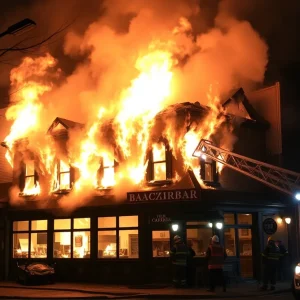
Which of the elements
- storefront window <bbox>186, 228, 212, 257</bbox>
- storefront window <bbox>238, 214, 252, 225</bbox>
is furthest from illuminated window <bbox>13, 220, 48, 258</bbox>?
storefront window <bbox>238, 214, 252, 225</bbox>

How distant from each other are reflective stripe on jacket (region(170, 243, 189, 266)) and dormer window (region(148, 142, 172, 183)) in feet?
8.80

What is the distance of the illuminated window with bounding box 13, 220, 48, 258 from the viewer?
76.5ft

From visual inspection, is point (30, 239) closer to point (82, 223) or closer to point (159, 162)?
point (82, 223)

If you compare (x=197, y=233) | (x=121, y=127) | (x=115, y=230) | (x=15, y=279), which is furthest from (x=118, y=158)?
(x=15, y=279)

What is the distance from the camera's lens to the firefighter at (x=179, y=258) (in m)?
18.5

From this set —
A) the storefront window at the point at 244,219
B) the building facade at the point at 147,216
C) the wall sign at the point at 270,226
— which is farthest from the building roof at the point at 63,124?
the wall sign at the point at 270,226

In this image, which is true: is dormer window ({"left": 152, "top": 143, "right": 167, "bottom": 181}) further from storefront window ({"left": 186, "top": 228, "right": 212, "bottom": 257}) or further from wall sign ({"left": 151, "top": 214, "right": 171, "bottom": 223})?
storefront window ({"left": 186, "top": 228, "right": 212, "bottom": 257})

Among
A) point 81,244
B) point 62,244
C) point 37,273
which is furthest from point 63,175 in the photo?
point 37,273

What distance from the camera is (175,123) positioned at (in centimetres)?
1988

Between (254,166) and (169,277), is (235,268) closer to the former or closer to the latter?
(169,277)

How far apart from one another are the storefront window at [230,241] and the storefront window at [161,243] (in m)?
2.23

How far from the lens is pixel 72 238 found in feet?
73.4

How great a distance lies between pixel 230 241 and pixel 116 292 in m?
5.19

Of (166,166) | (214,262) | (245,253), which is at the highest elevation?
(166,166)
